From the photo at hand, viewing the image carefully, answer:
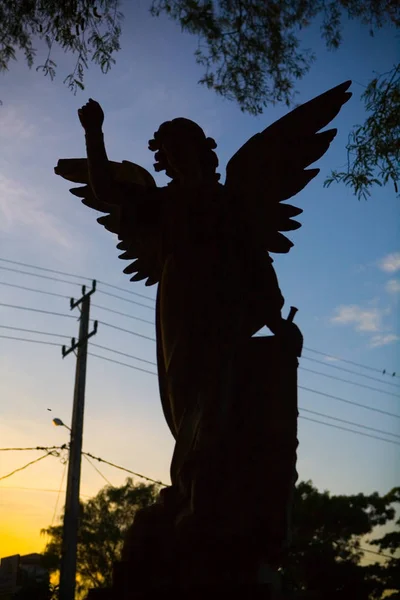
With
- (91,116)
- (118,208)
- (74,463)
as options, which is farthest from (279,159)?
(74,463)

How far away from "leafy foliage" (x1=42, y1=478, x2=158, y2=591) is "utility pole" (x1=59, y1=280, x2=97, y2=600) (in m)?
10.7

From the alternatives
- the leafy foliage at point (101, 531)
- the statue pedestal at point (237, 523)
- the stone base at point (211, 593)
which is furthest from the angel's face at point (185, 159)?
the leafy foliage at point (101, 531)

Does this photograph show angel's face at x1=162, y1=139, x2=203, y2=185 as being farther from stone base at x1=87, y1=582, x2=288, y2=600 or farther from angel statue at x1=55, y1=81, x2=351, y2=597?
stone base at x1=87, y1=582, x2=288, y2=600

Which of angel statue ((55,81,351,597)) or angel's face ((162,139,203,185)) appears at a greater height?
angel's face ((162,139,203,185))

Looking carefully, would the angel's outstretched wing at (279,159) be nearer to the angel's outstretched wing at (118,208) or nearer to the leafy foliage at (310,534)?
the angel's outstretched wing at (118,208)

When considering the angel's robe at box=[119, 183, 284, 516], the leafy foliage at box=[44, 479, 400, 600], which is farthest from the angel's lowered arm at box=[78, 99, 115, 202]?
the leafy foliage at box=[44, 479, 400, 600]

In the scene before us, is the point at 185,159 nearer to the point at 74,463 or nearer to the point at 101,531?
the point at 74,463

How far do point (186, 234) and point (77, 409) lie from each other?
11604 mm

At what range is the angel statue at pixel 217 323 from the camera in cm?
364

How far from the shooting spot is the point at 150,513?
12.4ft

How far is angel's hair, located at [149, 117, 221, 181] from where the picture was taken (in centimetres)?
468

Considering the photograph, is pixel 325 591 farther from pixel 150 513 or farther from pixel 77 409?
pixel 77 409

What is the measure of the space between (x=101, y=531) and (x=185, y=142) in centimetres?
2347

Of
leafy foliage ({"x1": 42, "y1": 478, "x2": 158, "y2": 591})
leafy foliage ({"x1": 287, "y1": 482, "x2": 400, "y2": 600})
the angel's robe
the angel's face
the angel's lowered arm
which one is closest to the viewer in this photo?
the angel's robe
